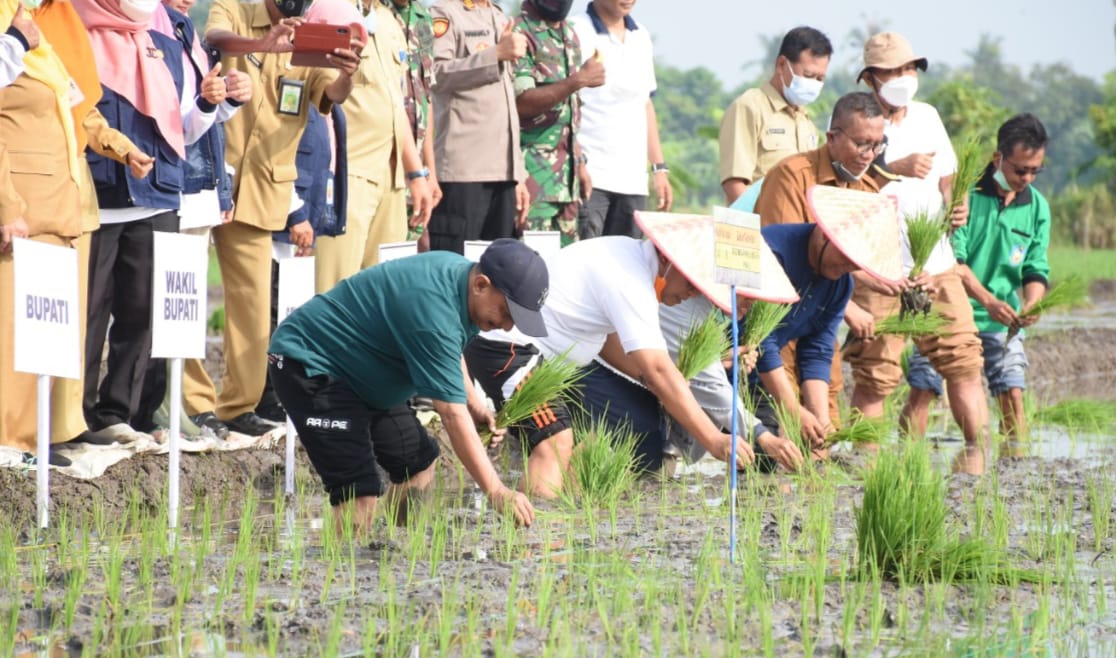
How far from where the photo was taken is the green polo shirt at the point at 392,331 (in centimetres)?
439

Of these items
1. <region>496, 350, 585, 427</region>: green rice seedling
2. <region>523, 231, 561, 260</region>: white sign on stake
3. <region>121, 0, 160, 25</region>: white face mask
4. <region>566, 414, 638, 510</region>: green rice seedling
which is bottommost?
<region>566, 414, 638, 510</region>: green rice seedling

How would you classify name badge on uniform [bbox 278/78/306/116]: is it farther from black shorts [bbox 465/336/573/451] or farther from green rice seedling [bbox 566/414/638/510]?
green rice seedling [bbox 566/414/638/510]

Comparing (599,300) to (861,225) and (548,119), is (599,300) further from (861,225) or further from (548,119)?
(548,119)

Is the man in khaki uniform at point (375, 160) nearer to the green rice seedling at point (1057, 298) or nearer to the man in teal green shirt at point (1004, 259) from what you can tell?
the man in teal green shirt at point (1004, 259)

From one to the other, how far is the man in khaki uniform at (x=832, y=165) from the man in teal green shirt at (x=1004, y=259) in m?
1.19

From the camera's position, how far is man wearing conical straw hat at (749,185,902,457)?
18.8ft

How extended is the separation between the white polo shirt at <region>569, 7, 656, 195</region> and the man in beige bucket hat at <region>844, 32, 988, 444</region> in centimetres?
108

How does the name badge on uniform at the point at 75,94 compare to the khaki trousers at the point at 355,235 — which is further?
the khaki trousers at the point at 355,235

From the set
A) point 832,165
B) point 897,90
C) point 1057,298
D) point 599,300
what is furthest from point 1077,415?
point 599,300

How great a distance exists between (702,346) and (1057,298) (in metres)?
2.61

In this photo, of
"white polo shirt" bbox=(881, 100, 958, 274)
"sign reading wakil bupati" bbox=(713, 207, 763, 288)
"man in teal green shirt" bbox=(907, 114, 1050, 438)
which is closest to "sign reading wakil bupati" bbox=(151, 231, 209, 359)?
"sign reading wakil bupati" bbox=(713, 207, 763, 288)

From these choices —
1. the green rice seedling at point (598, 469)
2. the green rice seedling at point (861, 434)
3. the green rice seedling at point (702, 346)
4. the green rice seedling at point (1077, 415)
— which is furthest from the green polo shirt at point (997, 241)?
the green rice seedling at point (598, 469)

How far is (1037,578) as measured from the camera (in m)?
4.21

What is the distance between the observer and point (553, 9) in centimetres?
733
